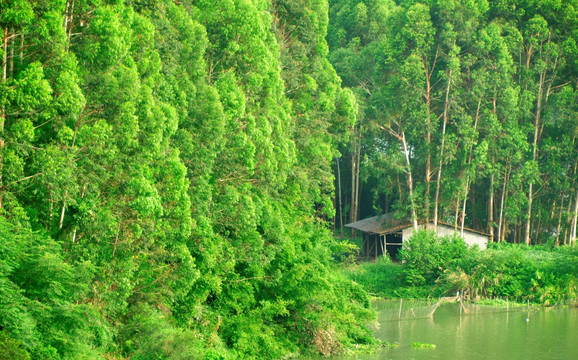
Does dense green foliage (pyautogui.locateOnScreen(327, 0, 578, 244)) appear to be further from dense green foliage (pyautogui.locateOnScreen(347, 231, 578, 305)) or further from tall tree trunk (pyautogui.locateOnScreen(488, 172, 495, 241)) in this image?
dense green foliage (pyautogui.locateOnScreen(347, 231, 578, 305))

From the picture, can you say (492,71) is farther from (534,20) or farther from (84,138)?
(84,138)

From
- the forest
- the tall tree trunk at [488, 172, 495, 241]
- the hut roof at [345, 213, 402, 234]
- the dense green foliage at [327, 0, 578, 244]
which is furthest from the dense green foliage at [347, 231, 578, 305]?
the tall tree trunk at [488, 172, 495, 241]

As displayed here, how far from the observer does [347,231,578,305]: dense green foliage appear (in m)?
42.1

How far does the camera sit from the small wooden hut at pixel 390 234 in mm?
50406

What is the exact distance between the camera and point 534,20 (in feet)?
171

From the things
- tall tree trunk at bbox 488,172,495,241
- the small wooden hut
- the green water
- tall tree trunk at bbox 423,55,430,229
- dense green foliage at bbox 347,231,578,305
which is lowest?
the green water

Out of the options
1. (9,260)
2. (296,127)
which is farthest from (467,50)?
(9,260)

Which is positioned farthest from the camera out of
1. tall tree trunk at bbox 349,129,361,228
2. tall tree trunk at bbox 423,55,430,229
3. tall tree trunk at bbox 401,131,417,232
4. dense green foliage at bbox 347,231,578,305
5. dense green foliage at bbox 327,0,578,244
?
tall tree trunk at bbox 349,129,361,228

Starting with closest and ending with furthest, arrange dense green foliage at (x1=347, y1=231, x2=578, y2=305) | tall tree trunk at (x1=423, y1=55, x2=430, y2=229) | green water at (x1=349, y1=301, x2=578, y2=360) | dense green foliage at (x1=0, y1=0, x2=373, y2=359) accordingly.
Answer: dense green foliage at (x1=0, y1=0, x2=373, y2=359) < green water at (x1=349, y1=301, x2=578, y2=360) < dense green foliage at (x1=347, y1=231, x2=578, y2=305) < tall tree trunk at (x1=423, y1=55, x2=430, y2=229)

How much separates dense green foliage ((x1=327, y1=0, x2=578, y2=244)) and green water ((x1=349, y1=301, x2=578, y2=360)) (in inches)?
434

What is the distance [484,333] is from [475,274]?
10442 millimetres

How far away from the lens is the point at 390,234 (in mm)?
53812

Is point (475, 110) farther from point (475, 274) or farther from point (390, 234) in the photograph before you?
point (475, 274)

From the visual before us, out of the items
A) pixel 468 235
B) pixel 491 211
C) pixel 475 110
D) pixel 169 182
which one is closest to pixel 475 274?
pixel 468 235
